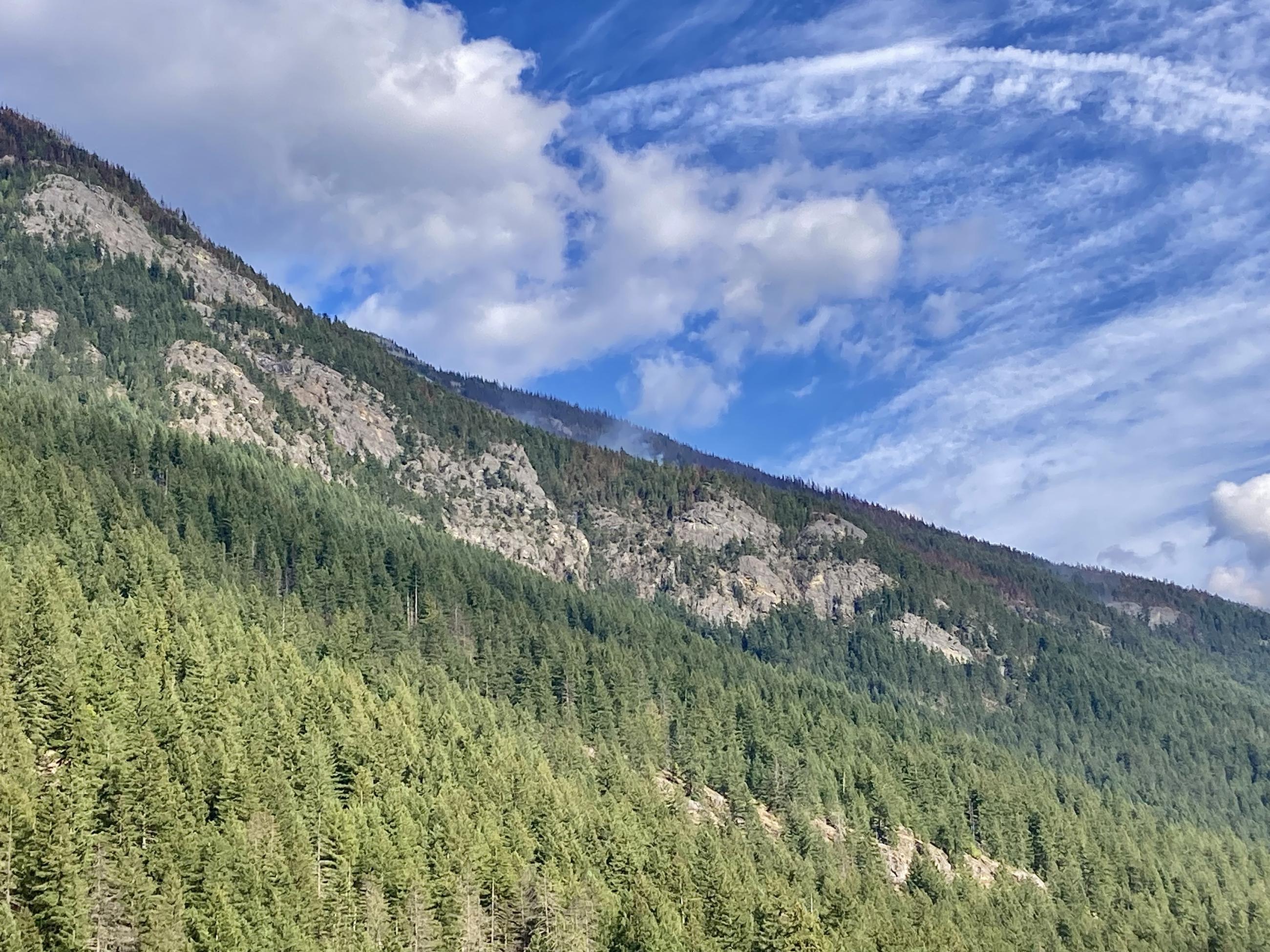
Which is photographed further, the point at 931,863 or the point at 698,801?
the point at 698,801

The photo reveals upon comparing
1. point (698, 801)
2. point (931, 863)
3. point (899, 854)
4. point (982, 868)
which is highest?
point (698, 801)

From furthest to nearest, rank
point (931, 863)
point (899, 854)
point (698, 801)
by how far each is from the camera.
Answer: point (899, 854) < point (698, 801) < point (931, 863)

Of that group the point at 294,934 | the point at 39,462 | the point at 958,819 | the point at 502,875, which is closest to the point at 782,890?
the point at 502,875

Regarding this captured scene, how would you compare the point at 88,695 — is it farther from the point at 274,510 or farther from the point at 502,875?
the point at 274,510

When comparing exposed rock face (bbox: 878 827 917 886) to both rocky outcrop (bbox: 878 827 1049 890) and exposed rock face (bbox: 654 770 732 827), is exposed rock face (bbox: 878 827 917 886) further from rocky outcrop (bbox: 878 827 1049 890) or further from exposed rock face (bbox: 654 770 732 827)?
exposed rock face (bbox: 654 770 732 827)

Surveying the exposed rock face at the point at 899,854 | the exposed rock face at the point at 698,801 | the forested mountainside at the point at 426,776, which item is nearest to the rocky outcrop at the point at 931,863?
the exposed rock face at the point at 899,854

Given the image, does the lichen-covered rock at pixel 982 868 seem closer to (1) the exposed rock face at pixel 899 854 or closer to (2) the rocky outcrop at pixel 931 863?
(2) the rocky outcrop at pixel 931 863

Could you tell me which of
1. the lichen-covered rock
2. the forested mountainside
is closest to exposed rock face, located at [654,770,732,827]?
the forested mountainside

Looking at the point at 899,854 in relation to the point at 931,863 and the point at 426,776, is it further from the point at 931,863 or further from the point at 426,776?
the point at 426,776

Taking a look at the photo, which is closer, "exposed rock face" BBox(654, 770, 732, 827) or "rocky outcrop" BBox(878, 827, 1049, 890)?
"exposed rock face" BBox(654, 770, 732, 827)

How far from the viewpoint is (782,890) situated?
93312 millimetres

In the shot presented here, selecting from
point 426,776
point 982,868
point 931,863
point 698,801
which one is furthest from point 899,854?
point 426,776

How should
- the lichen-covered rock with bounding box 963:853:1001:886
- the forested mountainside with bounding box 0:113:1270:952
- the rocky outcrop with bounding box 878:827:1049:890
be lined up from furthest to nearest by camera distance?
the lichen-covered rock with bounding box 963:853:1001:886
the rocky outcrop with bounding box 878:827:1049:890
the forested mountainside with bounding box 0:113:1270:952

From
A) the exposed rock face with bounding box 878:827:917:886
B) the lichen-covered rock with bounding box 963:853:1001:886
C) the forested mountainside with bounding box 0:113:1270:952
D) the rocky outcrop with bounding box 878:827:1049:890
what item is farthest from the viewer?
the lichen-covered rock with bounding box 963:853:1001:886
